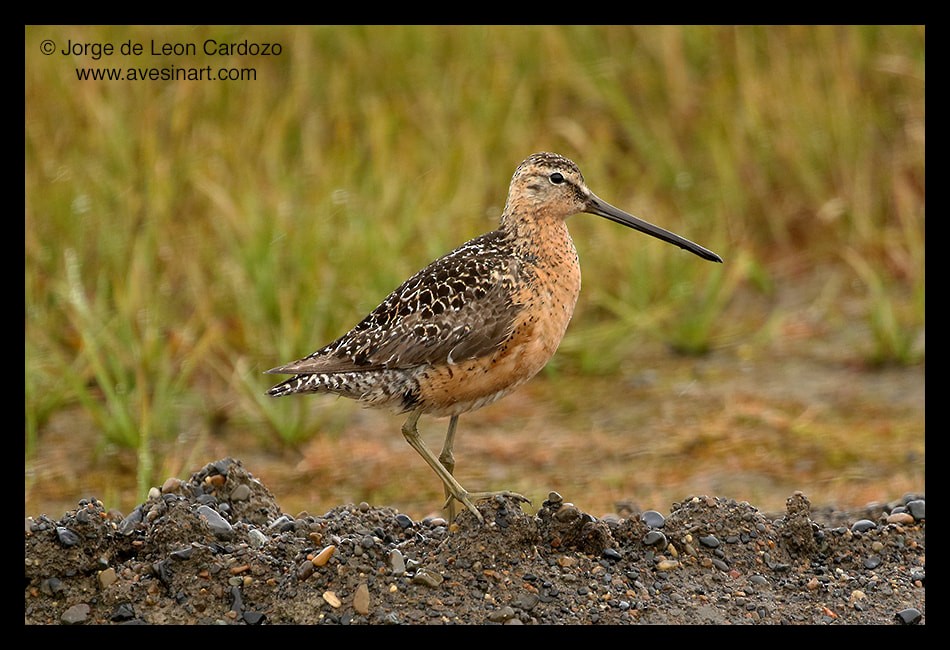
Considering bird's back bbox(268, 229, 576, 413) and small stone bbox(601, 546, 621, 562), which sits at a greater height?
bird's back bbox(268, 229, 576, 413)

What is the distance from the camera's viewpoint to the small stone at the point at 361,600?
5.60m

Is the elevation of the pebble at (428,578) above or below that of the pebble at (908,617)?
above

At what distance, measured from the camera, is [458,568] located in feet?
19.1

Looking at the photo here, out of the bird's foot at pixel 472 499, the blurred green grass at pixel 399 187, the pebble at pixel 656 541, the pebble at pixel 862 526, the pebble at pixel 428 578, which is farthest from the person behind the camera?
the blurred green grass at pixel 399 187

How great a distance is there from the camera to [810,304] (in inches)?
404

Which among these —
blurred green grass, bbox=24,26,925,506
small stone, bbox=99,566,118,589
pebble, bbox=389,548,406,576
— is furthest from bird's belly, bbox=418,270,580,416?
blurred green grass, bbox=24,26,925,506

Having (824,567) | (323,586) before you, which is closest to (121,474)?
(323,586)

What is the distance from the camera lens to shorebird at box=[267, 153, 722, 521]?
6.18 m

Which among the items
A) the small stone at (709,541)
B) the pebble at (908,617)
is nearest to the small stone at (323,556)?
the small stone at (709,541)

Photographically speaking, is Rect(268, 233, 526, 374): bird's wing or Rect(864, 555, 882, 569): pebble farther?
Rect(864, 555, 882, 569): pebble

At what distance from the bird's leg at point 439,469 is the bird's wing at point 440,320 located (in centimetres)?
32

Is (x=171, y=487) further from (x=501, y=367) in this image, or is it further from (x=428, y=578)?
(x=501, y=367)

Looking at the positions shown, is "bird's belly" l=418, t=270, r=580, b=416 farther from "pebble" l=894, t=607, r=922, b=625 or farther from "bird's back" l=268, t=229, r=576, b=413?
"pebble" l=894, t=607, r=922, b=625

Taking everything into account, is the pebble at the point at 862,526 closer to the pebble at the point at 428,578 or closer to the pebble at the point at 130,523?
the pebble at the point at 428,578
